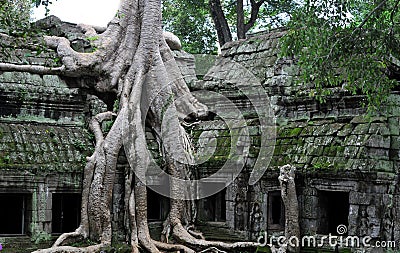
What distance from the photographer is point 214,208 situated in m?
12.4

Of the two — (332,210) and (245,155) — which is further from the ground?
(245,155)

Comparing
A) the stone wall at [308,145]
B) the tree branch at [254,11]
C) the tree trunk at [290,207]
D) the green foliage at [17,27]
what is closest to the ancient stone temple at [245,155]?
the stone wall at [308,145]

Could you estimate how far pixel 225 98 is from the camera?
12.5 metres

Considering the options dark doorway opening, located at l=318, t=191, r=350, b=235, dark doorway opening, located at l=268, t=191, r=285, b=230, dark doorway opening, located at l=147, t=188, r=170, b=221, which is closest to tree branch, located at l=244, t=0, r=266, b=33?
dark doorway opening, located at l=147, t=188, r=170, b=221

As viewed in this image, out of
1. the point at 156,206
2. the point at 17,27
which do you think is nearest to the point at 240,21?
the point at 156,206

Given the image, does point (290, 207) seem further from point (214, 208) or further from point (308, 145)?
point (214, 208)

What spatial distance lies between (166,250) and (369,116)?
3.97 metres

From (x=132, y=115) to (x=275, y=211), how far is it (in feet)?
10.1

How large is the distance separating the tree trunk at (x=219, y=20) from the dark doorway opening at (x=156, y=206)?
990 cm

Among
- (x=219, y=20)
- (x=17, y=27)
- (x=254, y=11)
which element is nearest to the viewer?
(x=17, y=27)

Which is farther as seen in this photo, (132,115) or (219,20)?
(219,20)

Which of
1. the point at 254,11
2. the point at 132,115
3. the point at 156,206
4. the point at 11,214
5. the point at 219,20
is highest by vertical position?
the point at 254,11

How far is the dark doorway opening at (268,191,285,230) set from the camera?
430 inches

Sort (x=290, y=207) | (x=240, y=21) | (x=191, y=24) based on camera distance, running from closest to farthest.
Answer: (x=290, y=207)
(x=240, y=21)
(x=191, y=24)
